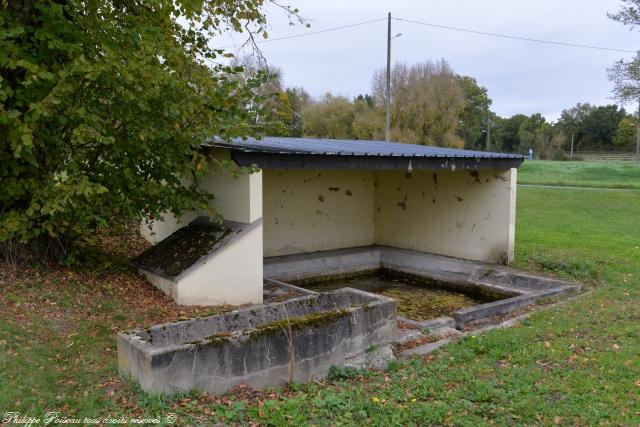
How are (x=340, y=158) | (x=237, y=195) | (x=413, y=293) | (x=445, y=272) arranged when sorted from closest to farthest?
(x=237, y=195)
(x=340, y=158)
(x=413, y=293)
(x=445, y=272)

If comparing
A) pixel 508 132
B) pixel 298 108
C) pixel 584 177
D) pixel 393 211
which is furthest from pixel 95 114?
pixel 508 132

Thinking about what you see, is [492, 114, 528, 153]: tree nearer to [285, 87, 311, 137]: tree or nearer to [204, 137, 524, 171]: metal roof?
[285, 87, 311, 137]: tree

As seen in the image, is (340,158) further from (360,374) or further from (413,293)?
(360,374)

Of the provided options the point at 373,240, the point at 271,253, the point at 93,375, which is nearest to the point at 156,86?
the point at 93,375

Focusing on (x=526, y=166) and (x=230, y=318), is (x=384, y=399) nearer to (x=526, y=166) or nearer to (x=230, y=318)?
(x=230, y=318)

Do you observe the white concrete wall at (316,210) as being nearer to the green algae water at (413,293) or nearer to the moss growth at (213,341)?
the green algae water at (413,293)

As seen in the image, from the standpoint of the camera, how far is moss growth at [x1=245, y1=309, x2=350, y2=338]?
4.24 metres

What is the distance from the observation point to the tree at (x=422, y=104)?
34500 mm

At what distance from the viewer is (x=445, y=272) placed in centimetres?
1056

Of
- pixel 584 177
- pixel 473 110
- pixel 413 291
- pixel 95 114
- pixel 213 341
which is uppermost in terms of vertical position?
pixel 473 110

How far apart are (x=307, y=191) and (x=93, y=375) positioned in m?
7.77

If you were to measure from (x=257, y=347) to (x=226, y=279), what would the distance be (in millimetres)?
2693

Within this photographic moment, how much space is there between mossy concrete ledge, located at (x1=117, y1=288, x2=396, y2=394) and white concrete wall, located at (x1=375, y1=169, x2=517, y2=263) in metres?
5.54

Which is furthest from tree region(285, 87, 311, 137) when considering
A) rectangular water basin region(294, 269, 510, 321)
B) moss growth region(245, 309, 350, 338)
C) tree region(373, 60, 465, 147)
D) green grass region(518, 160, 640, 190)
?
moss growth region(245, 309, 350, 338)
